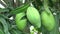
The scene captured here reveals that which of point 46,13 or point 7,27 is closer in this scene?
point 46,13

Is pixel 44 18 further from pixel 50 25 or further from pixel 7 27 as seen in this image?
pixel 7 27

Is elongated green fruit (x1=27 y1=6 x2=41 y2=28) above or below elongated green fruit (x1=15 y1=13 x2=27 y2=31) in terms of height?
above

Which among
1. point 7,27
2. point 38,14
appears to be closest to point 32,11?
point 38,14

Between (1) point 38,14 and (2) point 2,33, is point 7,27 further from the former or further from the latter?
(1) point 38,14

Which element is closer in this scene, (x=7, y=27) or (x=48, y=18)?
(x=48, y=18)

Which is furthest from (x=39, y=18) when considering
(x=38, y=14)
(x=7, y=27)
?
(x=7, y=27)

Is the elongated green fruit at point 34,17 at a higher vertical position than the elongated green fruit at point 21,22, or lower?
higher

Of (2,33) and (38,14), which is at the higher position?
(38,14)

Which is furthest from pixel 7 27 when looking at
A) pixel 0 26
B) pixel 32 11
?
pixel 32 11
